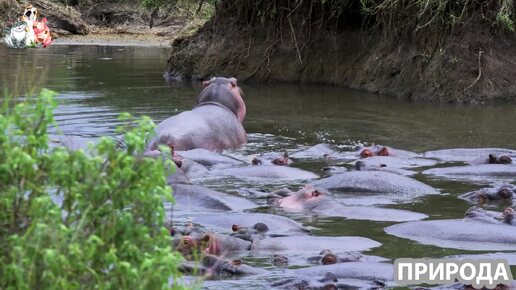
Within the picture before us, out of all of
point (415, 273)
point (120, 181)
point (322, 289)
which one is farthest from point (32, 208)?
point (415, 273)

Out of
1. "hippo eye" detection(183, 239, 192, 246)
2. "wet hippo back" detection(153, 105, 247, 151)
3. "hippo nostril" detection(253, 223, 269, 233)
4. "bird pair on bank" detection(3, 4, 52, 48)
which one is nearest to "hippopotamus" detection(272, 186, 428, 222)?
"hippo nostril" detection(253, 223, 269, 233)

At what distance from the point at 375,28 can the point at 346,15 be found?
2.70 ft

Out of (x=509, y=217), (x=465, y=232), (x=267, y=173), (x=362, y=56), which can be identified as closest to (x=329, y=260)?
(x=465, y=232)

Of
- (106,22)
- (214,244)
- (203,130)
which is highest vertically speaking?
(214,244)

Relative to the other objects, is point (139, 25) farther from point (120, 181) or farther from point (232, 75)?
point (120, 181)

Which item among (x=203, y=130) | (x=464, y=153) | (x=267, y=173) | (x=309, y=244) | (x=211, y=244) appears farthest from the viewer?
(x=203, y=130)

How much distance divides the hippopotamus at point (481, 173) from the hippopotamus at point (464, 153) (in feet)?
1.94

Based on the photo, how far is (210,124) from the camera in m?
10.2

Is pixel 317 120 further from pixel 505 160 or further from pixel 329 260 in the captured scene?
pixel 329 260

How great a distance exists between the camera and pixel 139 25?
29.6m

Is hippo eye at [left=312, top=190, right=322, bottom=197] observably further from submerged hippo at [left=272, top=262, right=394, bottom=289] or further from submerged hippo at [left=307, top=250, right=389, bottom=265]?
submerged hippo at [left=272, top=262, right=394, bottom=289]

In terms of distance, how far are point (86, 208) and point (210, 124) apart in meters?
7.15

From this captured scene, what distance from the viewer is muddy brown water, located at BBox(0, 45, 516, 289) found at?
702 centimetres

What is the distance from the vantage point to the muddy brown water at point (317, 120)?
276 inches
